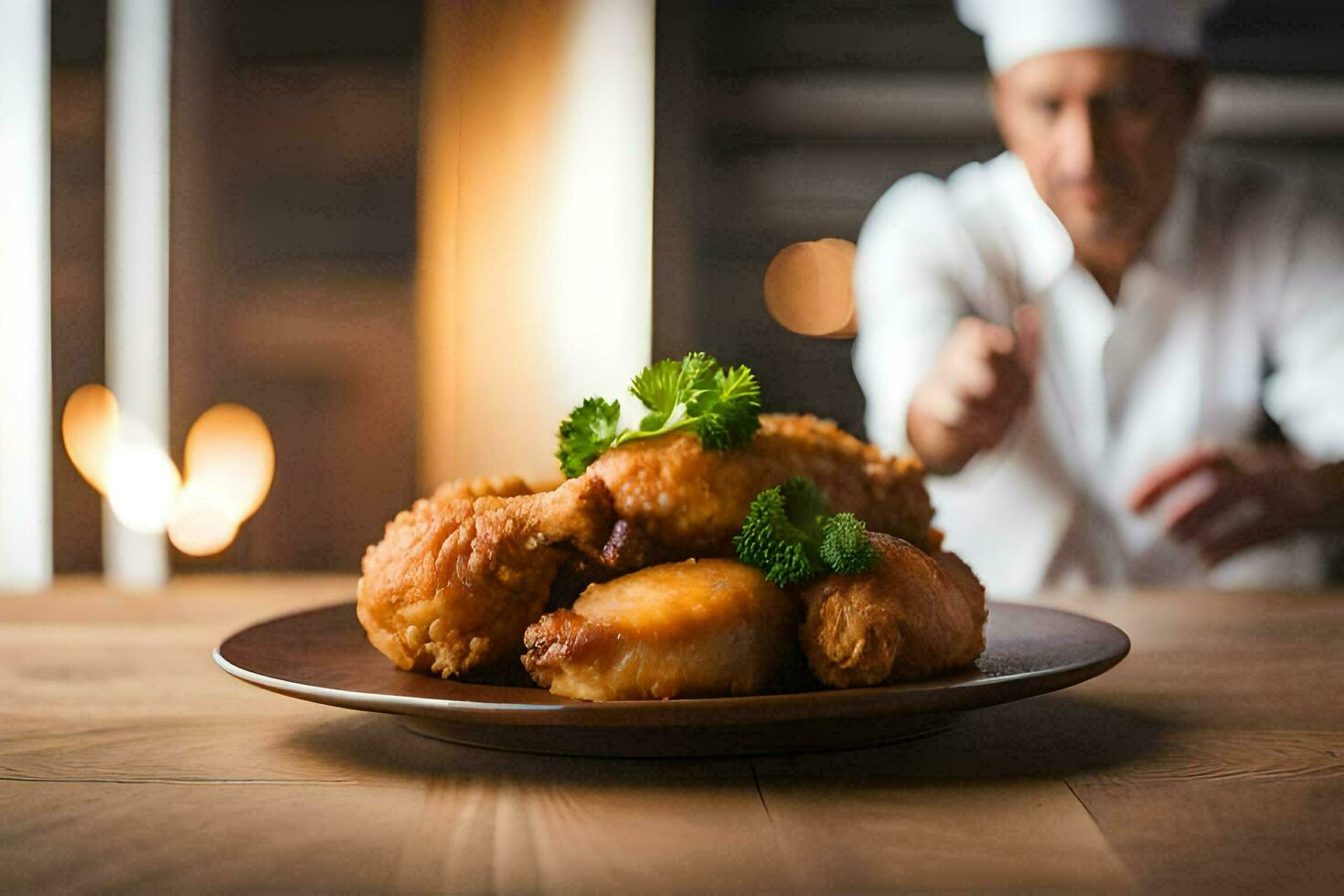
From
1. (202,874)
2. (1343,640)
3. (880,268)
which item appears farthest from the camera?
(880,268)

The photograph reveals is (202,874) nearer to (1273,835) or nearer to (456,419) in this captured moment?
(1273,835)

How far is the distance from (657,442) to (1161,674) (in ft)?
1.88

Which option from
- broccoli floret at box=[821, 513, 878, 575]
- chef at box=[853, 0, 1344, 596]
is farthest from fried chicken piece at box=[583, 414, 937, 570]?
chef at box=[853, 0, 1344, 596]

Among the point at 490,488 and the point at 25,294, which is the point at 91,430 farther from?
the point at 490,488

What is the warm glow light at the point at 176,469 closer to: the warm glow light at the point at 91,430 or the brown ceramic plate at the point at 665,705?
the warm glow light at the point at 91,430

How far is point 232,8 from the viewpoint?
11.7ft

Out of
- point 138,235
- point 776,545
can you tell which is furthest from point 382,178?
point 776,545

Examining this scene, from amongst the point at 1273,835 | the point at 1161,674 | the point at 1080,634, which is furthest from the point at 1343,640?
the point at 1273,835

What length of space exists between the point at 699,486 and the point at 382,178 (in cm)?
286

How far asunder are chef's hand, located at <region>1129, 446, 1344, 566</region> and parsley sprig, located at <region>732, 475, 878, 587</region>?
9.03 ft

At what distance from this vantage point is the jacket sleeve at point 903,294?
11.1 ft

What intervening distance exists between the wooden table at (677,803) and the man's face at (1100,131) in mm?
2583

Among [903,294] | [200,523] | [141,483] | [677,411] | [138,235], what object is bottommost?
[200,523]

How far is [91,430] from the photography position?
11.6 ft
